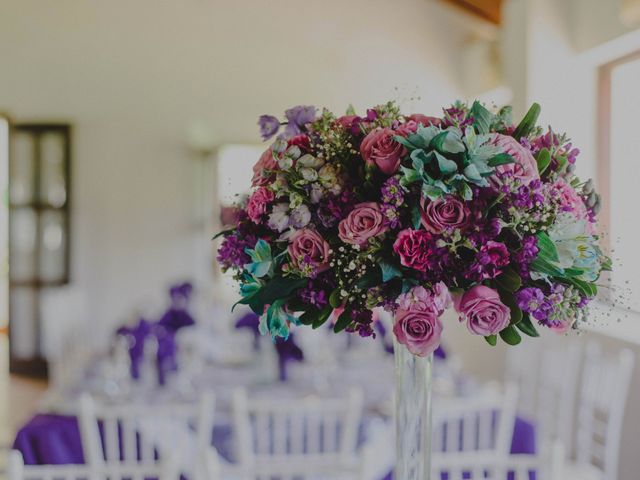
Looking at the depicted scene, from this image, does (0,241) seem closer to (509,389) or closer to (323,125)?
(509,389)

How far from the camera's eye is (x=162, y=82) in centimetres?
628

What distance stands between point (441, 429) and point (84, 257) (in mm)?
4823

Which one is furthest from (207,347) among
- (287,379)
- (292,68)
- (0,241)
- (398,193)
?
(0,241)

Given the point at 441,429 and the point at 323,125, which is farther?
the point at 441,429

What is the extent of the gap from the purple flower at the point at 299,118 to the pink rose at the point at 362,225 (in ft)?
0.80

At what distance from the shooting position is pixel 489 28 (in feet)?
18.0

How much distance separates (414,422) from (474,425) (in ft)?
4.89

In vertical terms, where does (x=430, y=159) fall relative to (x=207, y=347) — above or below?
above

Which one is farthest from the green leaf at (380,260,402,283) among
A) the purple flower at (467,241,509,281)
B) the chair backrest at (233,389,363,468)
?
the chair backrest at (233,389,363,468)

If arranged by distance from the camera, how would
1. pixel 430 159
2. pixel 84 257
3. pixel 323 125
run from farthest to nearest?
pixel 84 257 → pixel 323 125 → pixel 430 159

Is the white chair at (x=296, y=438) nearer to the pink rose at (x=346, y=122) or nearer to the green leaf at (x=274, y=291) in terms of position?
the green leaf at (x=274, y=291)

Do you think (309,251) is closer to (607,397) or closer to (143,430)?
(143,430)

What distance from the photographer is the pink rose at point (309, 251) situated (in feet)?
3.78

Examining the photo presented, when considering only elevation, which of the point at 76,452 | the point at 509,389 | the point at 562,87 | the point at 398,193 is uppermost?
the point at 562,87
